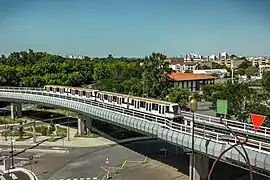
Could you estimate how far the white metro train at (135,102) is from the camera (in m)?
33.9

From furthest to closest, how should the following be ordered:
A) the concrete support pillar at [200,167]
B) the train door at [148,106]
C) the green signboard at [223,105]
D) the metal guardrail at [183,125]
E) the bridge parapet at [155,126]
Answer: the train door at [148,106], the concrete support pillar at [200,167], the metal guardrail at [183,125], the bridge parapet at [155,126], the green signboard at [223,105]

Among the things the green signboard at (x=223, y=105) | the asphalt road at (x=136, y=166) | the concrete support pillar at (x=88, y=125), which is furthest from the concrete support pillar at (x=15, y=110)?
the green signboard at (x=223, y=105)

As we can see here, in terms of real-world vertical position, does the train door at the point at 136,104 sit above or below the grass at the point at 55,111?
above

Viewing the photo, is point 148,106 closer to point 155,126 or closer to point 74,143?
point 155,126

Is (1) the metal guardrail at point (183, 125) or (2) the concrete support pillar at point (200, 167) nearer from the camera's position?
(1) the metal guardrail at point (183, 125)

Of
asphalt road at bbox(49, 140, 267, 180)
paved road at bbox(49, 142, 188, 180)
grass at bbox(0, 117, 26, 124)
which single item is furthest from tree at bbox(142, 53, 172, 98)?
paved road at bbox(49, 142, 188, 180)

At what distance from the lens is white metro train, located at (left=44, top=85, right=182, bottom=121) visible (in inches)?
1334

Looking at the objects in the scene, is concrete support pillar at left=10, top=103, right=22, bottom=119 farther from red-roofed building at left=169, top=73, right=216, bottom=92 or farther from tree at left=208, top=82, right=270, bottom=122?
red-roofed building at left=169, top=73, right=216, bottom=92

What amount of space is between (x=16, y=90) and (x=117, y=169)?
33288 mm

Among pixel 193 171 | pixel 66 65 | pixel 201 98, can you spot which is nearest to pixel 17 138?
pixel 193 171

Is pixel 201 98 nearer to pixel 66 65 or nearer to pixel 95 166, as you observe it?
pixel 66 65

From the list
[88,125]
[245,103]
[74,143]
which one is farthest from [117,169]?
[88,125]

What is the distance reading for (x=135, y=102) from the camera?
130 ft

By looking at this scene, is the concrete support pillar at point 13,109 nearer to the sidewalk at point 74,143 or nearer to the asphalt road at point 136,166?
the sidewalk at point 74,143
